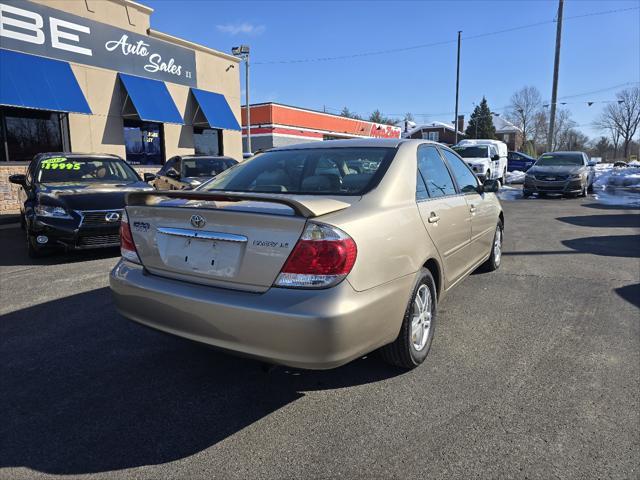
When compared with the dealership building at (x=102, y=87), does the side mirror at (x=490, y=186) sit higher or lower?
lower

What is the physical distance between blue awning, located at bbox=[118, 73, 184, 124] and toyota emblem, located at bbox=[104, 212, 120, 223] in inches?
351

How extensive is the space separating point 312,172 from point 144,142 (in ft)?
46.8

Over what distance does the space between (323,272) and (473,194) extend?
2.78m

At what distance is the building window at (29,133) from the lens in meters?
12.4

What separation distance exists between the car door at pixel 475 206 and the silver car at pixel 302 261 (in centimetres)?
87

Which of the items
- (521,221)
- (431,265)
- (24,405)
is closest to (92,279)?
(24,405)

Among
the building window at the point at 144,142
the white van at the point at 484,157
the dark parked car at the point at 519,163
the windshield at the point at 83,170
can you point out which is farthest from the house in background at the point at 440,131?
the windshield at the point at 83,170

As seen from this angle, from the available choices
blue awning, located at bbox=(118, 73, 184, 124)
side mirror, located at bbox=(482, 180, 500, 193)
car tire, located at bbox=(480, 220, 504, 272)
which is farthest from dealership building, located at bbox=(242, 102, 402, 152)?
side mirror, located at bbox=(482, 180, 500, 193)

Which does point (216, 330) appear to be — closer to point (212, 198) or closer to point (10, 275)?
point (212, 198)

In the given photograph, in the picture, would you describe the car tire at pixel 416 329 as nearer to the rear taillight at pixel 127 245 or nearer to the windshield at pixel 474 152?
the rear taillight at pixel 127 245

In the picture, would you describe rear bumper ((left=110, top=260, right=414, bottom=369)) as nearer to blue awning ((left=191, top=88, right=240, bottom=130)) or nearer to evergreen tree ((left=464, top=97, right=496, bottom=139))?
blue awning ((left=191, top=88, right=240, bottom=130))

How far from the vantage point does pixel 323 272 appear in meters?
2.31

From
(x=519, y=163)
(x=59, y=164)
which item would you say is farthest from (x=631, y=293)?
(x=519, y=163)

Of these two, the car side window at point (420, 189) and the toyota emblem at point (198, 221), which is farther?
the car side window at point (420, 189)
